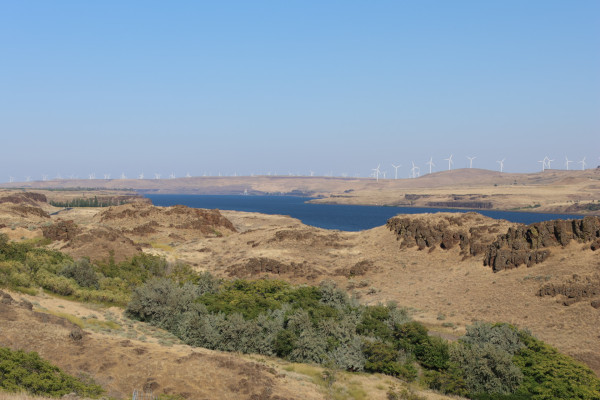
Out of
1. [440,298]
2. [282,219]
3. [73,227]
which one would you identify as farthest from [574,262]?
[282,219]

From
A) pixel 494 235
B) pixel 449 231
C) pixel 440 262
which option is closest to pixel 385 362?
pixel 440 262

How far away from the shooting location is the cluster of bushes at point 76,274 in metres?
39.5

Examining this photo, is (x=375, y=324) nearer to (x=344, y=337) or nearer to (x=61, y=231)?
(x=344, y=337)

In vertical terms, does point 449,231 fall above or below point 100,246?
above

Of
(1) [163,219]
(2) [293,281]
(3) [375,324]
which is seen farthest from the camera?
(1) [163,219]

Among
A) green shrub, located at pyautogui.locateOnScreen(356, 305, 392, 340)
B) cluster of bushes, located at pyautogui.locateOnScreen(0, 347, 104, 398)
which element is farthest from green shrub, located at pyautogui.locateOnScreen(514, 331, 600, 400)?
cluster of bushes, located at pyautogui.locateOnScreen(0, 347, 104, 398)

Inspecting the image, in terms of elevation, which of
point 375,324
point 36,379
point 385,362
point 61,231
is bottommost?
point 385,362

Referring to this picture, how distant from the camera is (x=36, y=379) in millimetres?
19078

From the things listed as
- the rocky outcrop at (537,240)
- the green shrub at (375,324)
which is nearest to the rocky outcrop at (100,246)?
the green shrub at (375,324)

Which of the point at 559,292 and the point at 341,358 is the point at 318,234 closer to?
the point at 559,292

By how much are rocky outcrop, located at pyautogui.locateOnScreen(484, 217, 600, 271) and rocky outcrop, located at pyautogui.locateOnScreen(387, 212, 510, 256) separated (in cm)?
449

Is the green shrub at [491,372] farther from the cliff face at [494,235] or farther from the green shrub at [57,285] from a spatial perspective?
the green shrub at [57,285]

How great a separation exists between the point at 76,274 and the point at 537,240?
161ft

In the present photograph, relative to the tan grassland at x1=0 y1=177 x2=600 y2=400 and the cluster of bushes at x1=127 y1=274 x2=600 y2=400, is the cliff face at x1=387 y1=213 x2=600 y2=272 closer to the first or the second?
the tan grassland at x1=0 y1=177 x2=600 y2=400
